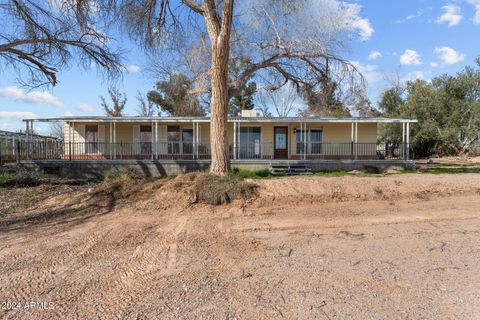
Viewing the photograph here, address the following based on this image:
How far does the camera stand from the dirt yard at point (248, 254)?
11.6ft

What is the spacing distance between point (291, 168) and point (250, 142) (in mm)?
3896

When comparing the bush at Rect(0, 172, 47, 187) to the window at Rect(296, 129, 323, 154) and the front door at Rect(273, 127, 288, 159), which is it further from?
the window at Rect(296, 129, 323, 154)

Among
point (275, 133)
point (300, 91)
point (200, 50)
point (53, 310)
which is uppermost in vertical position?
point (200, 50)

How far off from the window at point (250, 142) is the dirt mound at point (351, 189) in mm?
8933

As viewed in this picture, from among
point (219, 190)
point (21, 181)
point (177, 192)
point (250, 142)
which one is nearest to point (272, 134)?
point (250, 142)

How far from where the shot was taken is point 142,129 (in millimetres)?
19719

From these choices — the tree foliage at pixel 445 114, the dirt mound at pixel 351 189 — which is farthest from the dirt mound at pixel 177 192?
the tree foliage at pixel 445 114

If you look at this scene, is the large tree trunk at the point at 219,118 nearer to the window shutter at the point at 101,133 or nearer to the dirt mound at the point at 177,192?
the dirt mound at the point at 177,192

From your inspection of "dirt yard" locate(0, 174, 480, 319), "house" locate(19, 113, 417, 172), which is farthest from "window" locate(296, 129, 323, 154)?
"dirt yard" locate(0, 174, 480, 319)

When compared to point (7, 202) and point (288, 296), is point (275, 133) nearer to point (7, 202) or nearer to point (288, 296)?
point (7, 202)

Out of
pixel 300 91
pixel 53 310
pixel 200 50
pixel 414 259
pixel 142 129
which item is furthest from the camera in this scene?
pixel 142 129

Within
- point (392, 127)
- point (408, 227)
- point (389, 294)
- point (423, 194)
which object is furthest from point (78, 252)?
point (392, 127)

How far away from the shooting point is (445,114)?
2800cm

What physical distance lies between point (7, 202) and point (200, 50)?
9991mm
